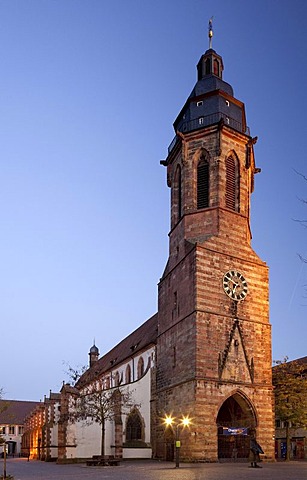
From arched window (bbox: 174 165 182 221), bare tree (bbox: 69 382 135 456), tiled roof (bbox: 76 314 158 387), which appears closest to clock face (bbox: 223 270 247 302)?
arched window (bbox: 174 165 182 221)

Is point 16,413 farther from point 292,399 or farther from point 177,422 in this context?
point 177,422

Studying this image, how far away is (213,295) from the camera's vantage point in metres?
38.4

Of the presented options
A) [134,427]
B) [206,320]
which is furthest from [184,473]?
[134,427]

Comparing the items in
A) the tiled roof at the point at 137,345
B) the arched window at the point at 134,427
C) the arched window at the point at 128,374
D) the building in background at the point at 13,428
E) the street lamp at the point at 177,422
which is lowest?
the building in background at the point at 13,428

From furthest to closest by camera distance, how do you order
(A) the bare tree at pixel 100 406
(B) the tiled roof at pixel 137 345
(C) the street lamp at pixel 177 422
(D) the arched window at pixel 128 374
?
(D) the arched window at pixel 128 374
(B) the tiled roof at pixel 137 345
(A) the bare tree at pixel 100 406
(C) the street lamp at pixel 177 422

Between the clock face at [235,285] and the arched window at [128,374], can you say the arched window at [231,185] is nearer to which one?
the clock face at [235,285]

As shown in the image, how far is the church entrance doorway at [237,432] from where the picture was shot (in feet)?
121

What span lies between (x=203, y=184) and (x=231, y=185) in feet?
6.58

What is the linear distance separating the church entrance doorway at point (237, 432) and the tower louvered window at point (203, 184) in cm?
1332

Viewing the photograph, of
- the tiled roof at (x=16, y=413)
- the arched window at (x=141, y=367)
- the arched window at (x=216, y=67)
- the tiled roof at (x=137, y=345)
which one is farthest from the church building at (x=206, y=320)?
the tiled roof at (x=16, y=413)

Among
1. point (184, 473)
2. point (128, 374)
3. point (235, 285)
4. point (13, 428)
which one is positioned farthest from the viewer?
point (13, 428)

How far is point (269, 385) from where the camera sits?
127 feet

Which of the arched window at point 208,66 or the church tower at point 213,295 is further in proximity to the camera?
the arched window at point 208,66

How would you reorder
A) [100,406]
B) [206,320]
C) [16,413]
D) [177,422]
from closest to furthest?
1. [206,320]
2. [177,422]
3. [100,406]
4. [16,413]
